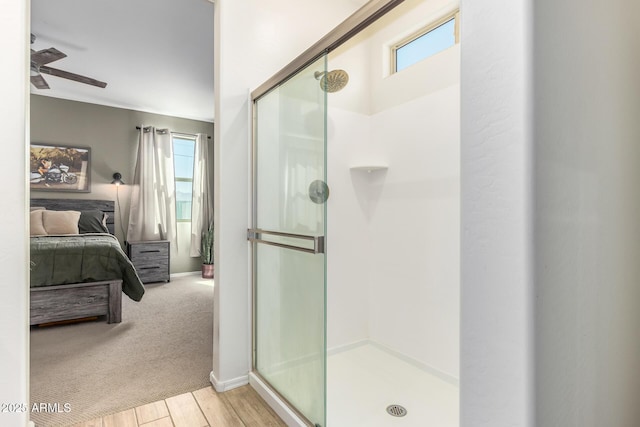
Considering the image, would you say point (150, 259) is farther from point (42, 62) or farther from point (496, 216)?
point (496, 216)

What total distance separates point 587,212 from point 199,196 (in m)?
5.53

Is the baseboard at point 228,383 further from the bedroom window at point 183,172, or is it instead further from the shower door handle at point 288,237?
the bedroom window at point 183,172

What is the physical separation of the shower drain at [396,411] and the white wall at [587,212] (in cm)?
107

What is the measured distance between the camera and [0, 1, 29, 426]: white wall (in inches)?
51.4

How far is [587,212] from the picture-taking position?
0.75 m

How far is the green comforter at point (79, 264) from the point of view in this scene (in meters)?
2.88

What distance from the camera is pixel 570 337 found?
0.70 metres

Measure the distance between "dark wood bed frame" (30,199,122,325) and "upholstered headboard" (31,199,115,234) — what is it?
2050mm

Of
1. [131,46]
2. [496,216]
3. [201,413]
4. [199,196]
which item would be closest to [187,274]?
[199,196]

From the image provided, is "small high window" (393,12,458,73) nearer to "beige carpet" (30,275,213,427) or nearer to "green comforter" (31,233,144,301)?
"beige carpet" (30,275,213,427)

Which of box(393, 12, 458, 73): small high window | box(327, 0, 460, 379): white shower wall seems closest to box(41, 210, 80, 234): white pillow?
box(327, 0, 460, 379): white shower wall

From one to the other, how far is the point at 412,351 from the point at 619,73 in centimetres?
198

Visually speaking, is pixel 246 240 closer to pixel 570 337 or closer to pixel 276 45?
pixel 276 45

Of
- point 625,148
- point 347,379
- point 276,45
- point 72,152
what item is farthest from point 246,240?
point 72,152
